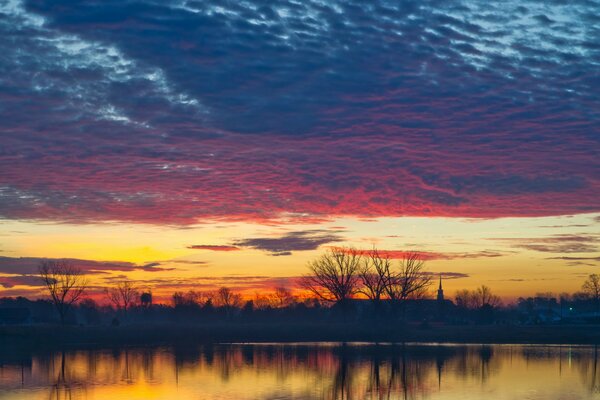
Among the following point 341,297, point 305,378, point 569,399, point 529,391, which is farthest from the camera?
point 341,297

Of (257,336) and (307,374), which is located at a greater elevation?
(307,374)

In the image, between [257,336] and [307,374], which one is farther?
[257,336]

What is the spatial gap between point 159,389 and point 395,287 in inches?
3401

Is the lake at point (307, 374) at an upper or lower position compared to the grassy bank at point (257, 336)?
upper

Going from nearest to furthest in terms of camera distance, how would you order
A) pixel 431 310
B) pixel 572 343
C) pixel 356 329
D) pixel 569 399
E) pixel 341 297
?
pixel 569 399 < pixel 572 343 < pixel 356 329 < pixel 341 297 < pixel 431 310

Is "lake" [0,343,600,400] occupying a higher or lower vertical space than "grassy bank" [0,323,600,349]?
higher

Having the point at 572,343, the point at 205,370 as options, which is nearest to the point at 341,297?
the point at 572,343

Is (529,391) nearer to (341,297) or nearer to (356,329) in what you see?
(356,329)

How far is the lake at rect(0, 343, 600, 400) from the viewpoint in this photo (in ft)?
121

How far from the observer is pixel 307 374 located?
151 feet

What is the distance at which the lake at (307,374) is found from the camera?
121ft

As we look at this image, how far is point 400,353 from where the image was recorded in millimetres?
63062

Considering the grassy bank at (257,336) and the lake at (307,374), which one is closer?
the lake at (307,374)

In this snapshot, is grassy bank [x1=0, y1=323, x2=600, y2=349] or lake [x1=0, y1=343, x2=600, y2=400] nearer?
lake [x1=0, y1=343, x2=600, y2=400]
